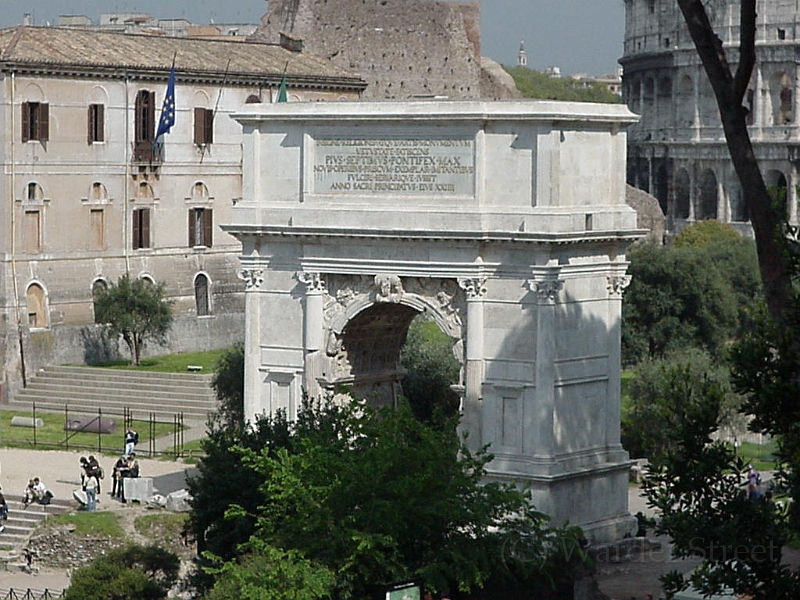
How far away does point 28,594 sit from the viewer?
3888 centimetres

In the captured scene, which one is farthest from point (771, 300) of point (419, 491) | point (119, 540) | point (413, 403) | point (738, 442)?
point (738, 442)

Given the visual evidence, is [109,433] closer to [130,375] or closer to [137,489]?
[130,375]

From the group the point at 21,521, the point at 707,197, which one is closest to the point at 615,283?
the point at 21,521

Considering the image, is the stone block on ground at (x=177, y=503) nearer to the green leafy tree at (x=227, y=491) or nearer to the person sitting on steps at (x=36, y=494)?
the person sitting on steps at (x=36, y=494)

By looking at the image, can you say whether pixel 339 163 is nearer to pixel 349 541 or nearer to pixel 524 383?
pixel 524 383

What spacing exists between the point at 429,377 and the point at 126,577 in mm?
12967

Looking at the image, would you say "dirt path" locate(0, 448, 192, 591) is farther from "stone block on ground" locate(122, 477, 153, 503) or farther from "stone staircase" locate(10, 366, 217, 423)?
"stone staircase" locate(10, 366, 217, 423)

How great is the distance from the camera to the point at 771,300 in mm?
26438

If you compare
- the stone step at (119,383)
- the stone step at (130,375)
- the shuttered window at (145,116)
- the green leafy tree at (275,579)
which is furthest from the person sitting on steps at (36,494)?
the shuttered window at (145,116)

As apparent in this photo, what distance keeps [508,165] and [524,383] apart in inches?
137

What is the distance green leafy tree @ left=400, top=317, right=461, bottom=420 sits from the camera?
4831cm

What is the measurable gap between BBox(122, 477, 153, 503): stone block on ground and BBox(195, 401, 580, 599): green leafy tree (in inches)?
350

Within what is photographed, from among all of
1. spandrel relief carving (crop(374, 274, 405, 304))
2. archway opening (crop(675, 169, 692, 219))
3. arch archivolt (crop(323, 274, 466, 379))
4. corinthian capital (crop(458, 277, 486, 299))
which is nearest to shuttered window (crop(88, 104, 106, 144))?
arch archivolt (crop(323, 274, 466, 379))

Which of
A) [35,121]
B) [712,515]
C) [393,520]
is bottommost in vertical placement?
[393,520]
